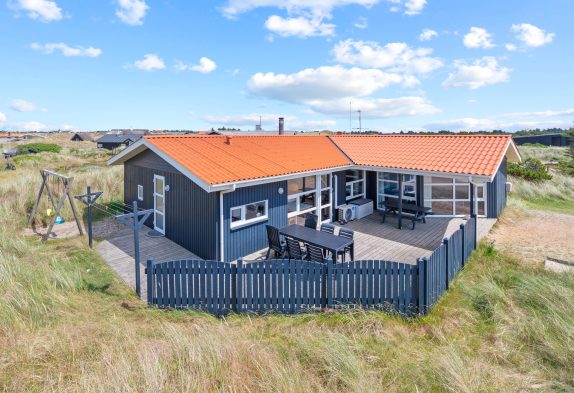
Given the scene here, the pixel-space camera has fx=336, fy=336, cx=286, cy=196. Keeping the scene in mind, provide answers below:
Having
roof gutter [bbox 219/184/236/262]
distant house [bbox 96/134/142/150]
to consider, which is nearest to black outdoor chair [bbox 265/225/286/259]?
roof gutter [bbox 219/184/236/262]

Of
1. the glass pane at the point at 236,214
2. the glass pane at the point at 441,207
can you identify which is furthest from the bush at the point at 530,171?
the glass pane at the point at 236,214

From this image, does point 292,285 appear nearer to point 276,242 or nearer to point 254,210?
point 276,242

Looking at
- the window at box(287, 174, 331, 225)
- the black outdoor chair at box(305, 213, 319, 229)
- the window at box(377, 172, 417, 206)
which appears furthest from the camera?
the window at box(377, 172, 417, 206)

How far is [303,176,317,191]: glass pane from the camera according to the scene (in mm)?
13172

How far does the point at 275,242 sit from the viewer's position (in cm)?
972

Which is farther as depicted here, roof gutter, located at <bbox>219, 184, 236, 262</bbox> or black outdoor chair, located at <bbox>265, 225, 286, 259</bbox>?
black outdoor chair, located at <bbox>265, 225, 286, 259</bbox>

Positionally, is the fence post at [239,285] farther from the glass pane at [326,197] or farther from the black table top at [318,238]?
the glass pane at [326,197]

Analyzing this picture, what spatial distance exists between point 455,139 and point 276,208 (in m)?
9.87

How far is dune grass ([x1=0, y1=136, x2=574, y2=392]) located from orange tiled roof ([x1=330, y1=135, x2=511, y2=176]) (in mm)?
5432

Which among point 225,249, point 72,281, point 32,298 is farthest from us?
point 225,249

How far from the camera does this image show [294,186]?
12.7m

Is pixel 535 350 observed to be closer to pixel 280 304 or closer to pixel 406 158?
pixel 280 304

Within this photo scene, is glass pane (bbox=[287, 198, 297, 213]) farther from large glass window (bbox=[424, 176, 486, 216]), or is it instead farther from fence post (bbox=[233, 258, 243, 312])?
large glass window (bbox=[424, 176, 486, 216])

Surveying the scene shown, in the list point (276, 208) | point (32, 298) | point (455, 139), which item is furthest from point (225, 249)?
point (455, 139)
